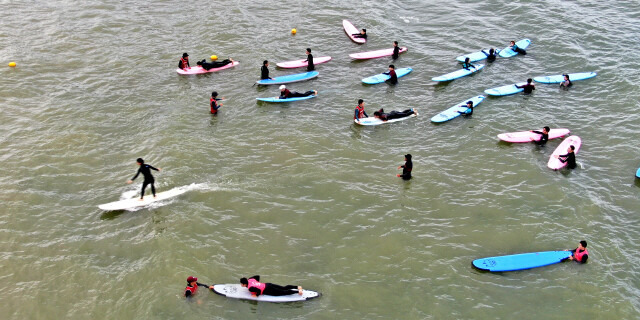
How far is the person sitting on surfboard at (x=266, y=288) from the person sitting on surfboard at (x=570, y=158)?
14.4m

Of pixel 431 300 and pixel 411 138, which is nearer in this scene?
pixel 431 300

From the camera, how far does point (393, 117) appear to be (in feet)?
90.1

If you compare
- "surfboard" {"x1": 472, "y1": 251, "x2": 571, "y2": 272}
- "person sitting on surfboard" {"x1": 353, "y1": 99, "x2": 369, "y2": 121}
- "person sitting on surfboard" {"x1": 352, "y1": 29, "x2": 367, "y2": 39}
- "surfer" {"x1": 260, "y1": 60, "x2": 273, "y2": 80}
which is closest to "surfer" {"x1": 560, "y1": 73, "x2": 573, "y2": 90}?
"person sitting on surfboard" {"x1": 353, "y1": 99, "x2": 369, "y2": 121}

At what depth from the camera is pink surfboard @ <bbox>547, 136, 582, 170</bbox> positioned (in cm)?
2408

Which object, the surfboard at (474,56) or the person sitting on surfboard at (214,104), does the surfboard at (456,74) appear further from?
the person sitting on surfboard at (214,104)

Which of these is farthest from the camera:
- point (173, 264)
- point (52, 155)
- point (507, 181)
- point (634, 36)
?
point (634, 36)

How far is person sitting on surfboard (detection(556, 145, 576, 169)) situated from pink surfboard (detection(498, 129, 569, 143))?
1.92 m

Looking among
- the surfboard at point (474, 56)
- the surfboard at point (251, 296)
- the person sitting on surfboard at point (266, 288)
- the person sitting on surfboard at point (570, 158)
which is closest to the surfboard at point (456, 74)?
the surfboard at point (474, 56)

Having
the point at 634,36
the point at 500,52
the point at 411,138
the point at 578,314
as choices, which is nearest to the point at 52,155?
the point at 411,138

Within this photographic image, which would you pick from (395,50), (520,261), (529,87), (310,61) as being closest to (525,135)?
(529,87)

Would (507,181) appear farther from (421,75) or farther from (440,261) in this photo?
(421,75)

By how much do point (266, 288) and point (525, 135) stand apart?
16056mm

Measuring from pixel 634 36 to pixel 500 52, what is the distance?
33.0 feet

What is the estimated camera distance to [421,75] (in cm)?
3222
